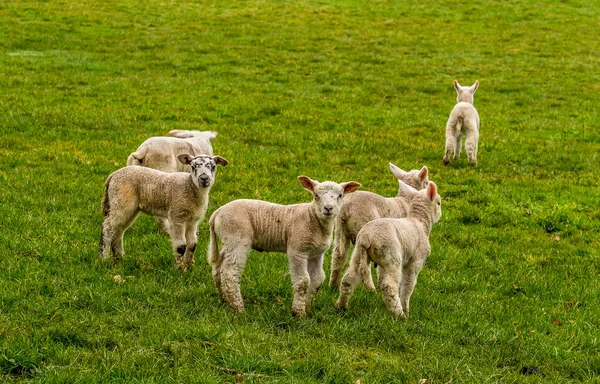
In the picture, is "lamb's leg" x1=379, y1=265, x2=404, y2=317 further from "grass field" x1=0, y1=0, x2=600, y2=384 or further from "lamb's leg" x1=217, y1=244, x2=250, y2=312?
"lamb's leg" x1=217, y1=244, x2=250, y2=312

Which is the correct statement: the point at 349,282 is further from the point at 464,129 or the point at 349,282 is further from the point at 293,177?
the point at 464,129

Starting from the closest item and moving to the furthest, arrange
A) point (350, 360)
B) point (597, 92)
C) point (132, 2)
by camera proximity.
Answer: point (350, 360) → point (597, 92) → point (132, 2)

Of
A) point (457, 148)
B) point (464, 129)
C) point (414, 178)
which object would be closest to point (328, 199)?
point (414, 178)

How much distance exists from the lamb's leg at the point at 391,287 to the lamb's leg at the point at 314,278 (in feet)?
2.46

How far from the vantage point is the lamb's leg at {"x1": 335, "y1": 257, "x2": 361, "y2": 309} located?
807cm

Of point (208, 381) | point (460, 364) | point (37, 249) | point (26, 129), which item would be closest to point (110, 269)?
point (37, 249)

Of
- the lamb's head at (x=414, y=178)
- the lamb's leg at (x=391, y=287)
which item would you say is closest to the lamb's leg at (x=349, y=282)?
the lamb's leg at (x=391, y=287)

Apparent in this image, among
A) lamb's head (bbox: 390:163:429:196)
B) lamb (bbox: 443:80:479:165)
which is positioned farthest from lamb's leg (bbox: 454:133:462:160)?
lamb's head (bbox: 390:163:429:196)

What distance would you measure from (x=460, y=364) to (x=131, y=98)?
53.1ft

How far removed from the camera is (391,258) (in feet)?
25.8

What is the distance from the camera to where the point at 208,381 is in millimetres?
6191

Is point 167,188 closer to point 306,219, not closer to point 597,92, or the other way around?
point 306,219

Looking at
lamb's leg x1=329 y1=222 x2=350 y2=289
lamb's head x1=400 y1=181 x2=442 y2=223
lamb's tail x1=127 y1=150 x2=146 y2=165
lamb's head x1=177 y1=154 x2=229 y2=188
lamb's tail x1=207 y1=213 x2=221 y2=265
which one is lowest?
lamb's leg x1=329 y1=222 x2=350 y2=289

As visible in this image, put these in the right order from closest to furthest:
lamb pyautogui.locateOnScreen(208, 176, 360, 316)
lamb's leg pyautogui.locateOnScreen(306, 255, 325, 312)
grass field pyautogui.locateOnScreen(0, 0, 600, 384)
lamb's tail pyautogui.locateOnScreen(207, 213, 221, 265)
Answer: grass field pyautogui.locateOnScreen(0, 0, 600, 384)
lamb pyautogui.locateOnScreen(208, 176, 360, 316)
lamb's leg pyautogui.locateOnScreen(306, 255, 325, 312)
lamb's tail pyautogui.locateOnScreen(207, 213, 221, 265)
